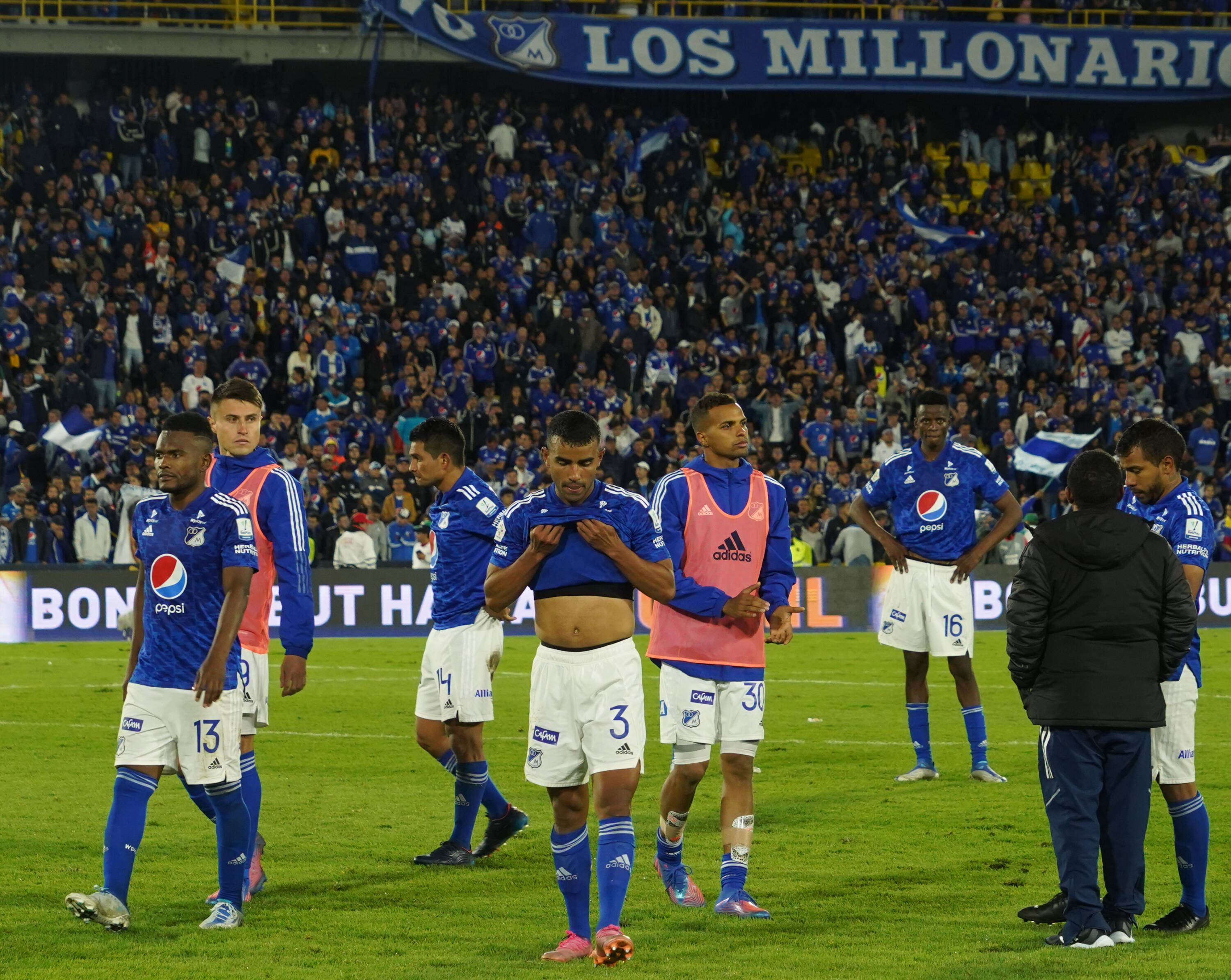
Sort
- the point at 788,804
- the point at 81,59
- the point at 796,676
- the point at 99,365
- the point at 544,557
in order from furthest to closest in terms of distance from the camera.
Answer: the point at 81,59
the point at 99,365
the point at 796,676
the point at 788,804
the point at 544,557

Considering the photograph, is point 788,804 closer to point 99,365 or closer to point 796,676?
point 796,676

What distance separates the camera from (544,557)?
6875 mm

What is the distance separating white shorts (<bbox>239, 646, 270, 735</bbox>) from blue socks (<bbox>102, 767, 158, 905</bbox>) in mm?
901

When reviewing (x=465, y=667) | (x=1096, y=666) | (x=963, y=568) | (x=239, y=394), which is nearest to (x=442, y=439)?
(x=239, y=394)

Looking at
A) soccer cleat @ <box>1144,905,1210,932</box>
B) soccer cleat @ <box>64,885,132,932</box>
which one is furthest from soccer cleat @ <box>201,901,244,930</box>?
soccer cleat @ <box>1144,905,1210,932</box>

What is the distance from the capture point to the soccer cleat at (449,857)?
9148 millimetres

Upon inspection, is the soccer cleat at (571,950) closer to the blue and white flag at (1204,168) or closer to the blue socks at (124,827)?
the blue socks at (124,827)

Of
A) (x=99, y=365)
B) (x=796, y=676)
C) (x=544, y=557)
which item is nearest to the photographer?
(x=544, y=557)

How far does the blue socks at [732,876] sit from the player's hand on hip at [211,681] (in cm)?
234

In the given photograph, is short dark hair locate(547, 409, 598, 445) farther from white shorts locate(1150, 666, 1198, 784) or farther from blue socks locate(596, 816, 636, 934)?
white shorts locate(1150, 666, 1198, 784)

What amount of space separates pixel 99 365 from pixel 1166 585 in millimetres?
23405

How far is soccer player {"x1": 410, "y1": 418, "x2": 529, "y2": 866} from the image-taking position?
8.97 m

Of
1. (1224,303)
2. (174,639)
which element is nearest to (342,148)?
(1224,303)

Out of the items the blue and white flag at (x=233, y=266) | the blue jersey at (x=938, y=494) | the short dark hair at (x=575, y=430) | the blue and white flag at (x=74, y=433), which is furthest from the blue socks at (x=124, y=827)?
the blue and white flag at (x=233, y=266)
